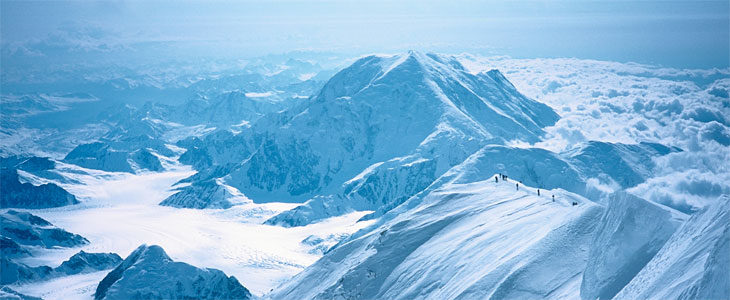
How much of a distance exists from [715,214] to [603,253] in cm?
1997

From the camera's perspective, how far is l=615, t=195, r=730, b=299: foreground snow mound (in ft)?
160

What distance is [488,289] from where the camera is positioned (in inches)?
3893

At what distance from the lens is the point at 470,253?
4660 inches

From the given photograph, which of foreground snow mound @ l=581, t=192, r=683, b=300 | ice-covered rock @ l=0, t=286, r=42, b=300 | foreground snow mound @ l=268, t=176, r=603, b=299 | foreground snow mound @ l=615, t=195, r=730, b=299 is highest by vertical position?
foreground snow mound @ l=615, t=195, r=730, b=299

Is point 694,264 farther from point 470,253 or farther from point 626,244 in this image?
point 470,253

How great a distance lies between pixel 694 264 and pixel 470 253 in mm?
63481

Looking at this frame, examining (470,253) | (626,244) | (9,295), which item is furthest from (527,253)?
(9,295)

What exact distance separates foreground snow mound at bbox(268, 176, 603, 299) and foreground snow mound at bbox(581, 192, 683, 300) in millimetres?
8991

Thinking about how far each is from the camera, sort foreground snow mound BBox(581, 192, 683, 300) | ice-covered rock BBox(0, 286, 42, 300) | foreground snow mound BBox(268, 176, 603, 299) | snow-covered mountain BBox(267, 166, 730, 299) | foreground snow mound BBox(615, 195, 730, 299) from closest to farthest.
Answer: foreground snow mound BBox(615, 195, 730, 299), snow-covered mountain BBox(267, 166, 730, 299), foreground snow mound BBox(581, 192, 683, 300), foreground snow mound BBox(268, 176, 603, 299), ice-covered rock BBox(0, 286, 42, 300)

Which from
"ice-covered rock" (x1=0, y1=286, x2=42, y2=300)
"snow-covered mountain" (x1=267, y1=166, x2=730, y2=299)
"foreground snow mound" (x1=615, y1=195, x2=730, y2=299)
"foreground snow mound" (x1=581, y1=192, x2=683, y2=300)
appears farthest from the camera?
"ice-covered rock" (x1=0, y1=286, x2=42, y2=300)

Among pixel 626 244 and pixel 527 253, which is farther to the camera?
pixel 527 253

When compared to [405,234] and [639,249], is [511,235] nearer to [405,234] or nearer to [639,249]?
[405,234]

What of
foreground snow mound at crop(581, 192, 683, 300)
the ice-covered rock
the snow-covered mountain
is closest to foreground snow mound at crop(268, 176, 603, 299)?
the snow-covered mountain

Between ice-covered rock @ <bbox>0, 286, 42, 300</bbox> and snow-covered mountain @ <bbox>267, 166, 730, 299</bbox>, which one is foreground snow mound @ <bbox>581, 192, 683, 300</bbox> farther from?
ice-covered rock @ <bbox>0, 286, 42, 300</bbox>
